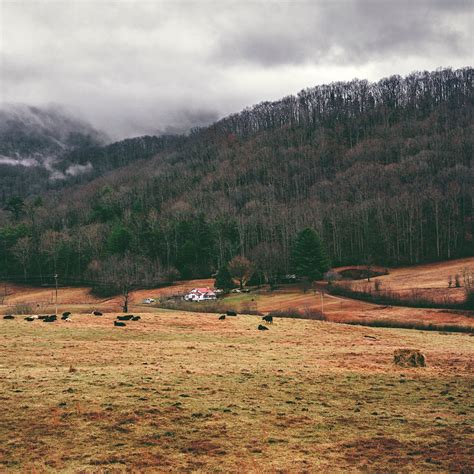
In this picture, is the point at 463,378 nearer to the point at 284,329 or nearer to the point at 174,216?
the point at 284,329

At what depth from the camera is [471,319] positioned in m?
59.4

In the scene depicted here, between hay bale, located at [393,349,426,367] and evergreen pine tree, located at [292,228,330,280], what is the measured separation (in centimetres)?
6216

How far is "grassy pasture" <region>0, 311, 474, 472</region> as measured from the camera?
14.1 metres

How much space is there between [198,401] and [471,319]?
50.7 metres

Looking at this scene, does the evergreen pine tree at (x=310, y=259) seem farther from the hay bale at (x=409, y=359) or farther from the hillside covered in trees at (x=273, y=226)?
the hay bale at (x=409, y=359)

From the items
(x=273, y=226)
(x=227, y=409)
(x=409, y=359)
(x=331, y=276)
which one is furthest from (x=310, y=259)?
(x=227, y=409)

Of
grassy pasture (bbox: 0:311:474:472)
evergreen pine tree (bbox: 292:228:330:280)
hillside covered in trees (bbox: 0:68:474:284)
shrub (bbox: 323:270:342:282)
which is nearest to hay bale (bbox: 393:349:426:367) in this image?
grassy pasture (bbox: 0:311:474:472)

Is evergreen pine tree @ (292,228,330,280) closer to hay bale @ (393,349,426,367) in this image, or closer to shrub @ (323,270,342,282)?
shrub @ (323,270,342,282)

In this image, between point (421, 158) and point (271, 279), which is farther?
point (421, 158)

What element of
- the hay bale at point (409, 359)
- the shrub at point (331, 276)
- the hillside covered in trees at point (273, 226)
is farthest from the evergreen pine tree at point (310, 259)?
the hay bale at point (409, 359)

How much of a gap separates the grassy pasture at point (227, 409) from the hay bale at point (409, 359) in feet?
2.63

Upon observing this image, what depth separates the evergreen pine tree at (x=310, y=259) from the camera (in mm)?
91500

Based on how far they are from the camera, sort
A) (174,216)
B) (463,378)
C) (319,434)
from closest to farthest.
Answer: (319,434), (463,378), (174,216)

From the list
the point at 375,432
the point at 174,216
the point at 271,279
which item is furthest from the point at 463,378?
the point at 174,216
